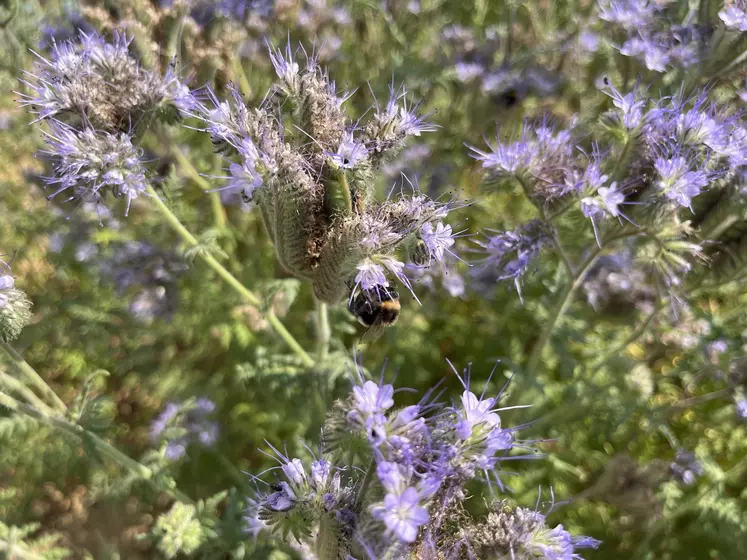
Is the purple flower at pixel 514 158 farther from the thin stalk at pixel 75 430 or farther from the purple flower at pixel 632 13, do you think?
the thin stalk at pixel 75 430

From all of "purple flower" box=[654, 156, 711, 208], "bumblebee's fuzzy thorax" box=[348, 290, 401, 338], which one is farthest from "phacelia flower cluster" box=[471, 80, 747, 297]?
"bumblebee's fuzzy thorax" box=[348, 290, 401, 338]

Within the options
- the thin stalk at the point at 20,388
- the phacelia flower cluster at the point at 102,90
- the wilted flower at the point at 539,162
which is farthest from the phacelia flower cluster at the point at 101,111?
the wilted flower at the point at 539,162

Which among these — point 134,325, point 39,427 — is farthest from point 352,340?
point 39,427

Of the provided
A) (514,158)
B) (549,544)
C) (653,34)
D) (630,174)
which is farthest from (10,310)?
(653,34)

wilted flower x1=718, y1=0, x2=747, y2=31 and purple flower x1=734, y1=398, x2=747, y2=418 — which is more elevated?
wilted flower x1=718, y1=0, x2=747, y2=31

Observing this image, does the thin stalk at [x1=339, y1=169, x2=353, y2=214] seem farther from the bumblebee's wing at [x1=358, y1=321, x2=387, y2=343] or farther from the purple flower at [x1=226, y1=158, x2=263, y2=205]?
the bumblebee's wing at [x1=358, y1=321, x2=387, y2=343]

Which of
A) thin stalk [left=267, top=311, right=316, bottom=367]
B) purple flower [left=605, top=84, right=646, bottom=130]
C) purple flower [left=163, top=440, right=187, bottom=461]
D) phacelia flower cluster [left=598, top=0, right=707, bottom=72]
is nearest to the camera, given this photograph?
purple flower [left=605, top=84, right=646, bottom=130]
